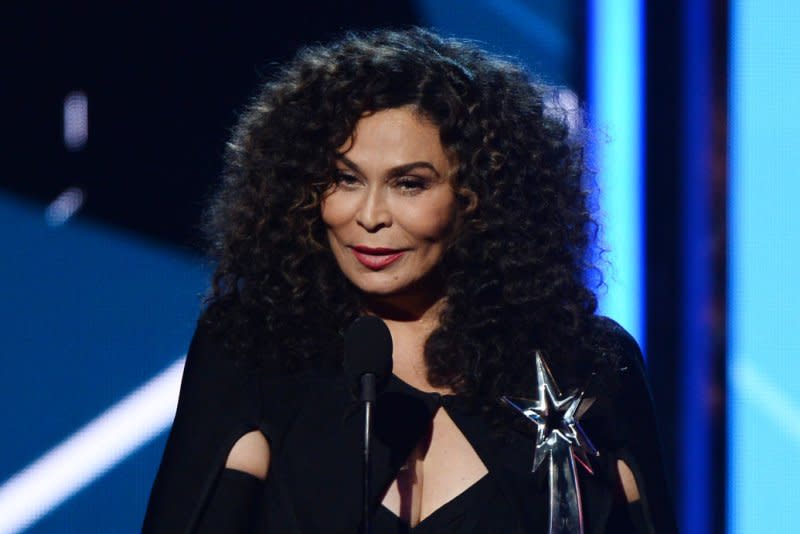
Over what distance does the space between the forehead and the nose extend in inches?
2.0

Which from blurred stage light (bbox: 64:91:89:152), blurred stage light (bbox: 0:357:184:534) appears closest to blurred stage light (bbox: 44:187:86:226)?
blurred stage light (bbox: 64:91:89:152)

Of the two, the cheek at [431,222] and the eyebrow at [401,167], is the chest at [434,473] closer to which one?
the cheek at [431,222]

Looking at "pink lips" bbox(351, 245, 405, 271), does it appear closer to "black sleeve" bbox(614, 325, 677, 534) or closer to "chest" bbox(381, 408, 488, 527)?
"chest" bbox(381, 408, 488, 527)

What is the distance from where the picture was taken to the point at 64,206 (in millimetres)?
2854

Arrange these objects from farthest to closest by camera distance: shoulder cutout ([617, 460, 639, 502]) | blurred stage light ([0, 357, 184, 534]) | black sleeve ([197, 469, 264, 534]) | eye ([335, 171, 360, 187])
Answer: blurred stage light ([0, 357, 184, 534]), shoulder cutout ([617, 460, 639, 502]), eye ([335, 171, 360, 187]), black sleeve ([197, 469, 264, 534])

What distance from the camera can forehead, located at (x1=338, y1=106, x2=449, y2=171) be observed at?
2.04 meters

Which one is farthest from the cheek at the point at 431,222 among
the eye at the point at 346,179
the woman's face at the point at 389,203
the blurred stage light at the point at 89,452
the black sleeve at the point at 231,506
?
the blurred stage light at the point at 89,452

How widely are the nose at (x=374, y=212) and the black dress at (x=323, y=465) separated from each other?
276 millimetres

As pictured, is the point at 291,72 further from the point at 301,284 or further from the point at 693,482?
the point at 693,482

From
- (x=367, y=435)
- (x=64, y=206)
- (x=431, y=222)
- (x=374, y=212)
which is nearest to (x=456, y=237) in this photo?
(x=431, y=222)

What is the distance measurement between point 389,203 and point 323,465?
0.43 meters

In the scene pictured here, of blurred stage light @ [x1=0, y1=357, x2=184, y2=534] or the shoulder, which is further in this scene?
blurred stage light @ [x1=0, y1=357, x2=184, y2=534]

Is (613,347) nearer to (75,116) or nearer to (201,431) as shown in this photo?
(201,431)

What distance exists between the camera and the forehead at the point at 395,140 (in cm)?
204
